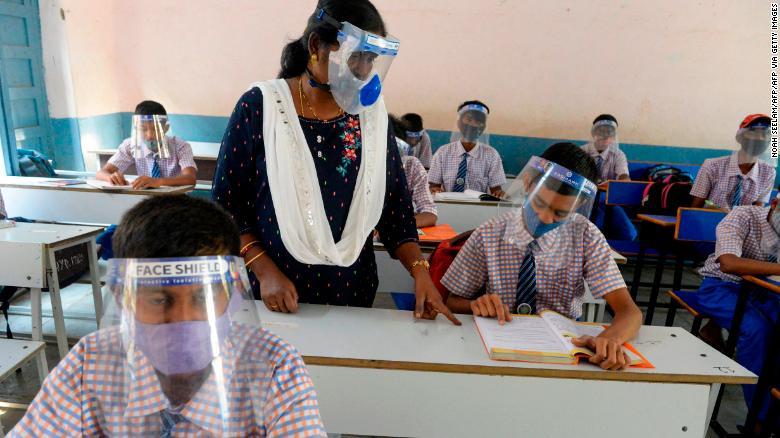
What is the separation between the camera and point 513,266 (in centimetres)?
144

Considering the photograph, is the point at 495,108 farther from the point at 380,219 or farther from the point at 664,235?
the point at 380,219

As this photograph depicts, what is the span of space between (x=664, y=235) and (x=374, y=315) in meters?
2.58

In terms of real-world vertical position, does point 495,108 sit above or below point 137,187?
above

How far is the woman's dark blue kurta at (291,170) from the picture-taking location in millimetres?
1085

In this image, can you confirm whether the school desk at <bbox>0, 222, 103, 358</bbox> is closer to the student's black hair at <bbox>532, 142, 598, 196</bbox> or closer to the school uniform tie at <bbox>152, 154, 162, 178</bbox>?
the school uniform tie at <bbox>152, 154, 162, 178</bbox>

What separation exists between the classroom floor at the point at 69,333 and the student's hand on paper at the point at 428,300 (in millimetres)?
1130

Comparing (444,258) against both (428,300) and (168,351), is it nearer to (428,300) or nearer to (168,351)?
(428,300)

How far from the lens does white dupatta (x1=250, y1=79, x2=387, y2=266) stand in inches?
41.9

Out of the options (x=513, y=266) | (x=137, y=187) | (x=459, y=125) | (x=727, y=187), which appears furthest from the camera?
(x=459, y=125)

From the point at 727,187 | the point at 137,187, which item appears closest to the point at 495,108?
the point at 727,187

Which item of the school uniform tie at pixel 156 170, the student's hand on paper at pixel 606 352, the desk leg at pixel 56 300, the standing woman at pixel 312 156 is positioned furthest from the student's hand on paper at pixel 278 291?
the school uniform tie at pixel 156 170

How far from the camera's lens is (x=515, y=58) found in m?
5.30

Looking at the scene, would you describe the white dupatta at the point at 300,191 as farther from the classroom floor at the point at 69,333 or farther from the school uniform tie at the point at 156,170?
the school uniform tie at the point at 156,170

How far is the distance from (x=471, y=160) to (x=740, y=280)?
7.08 feet
